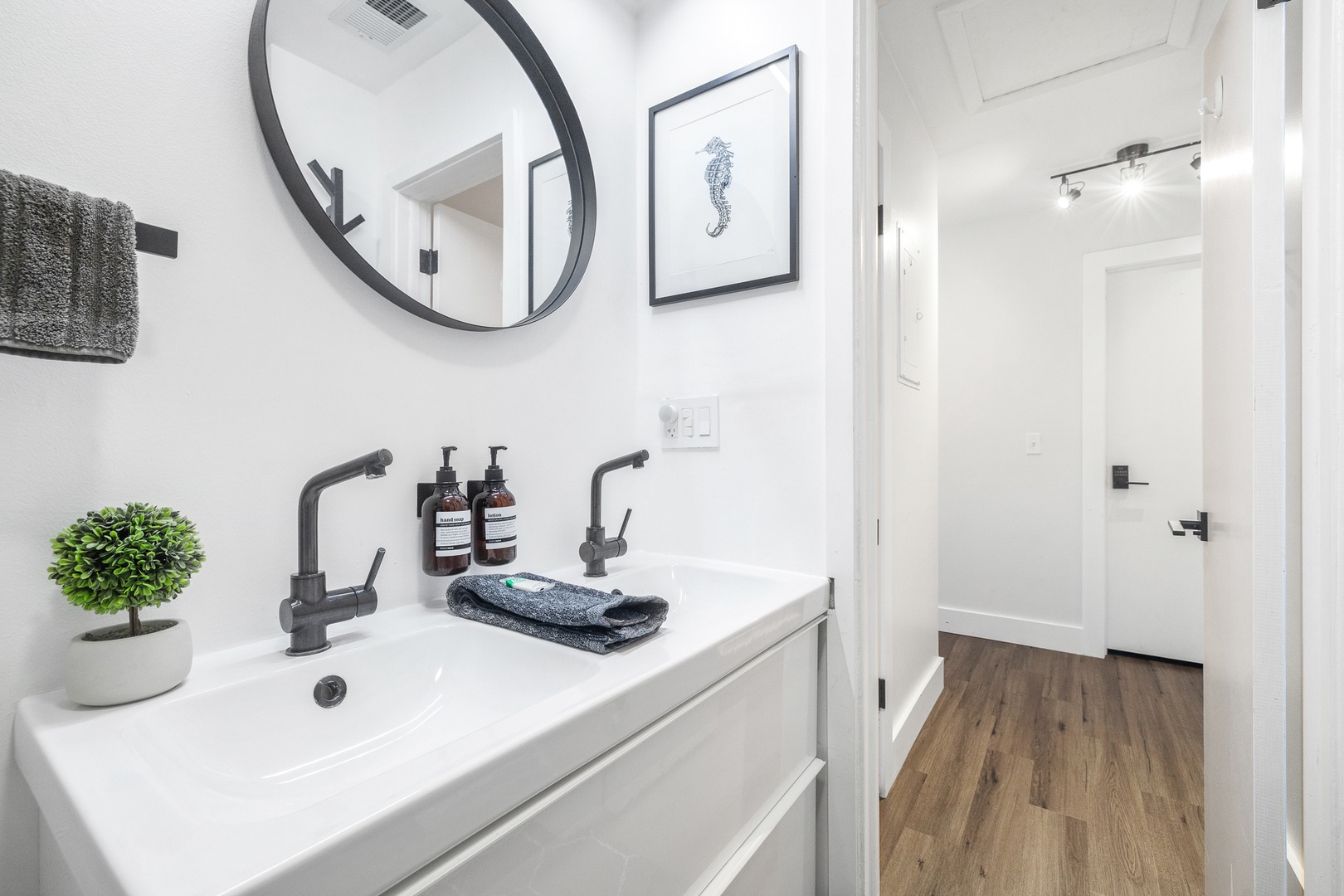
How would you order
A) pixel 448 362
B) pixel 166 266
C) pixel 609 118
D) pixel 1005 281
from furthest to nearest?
pixel 1005 281
pixel 609 118
pixel 448 362
pixel 166 266

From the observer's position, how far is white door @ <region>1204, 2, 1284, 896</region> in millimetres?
875

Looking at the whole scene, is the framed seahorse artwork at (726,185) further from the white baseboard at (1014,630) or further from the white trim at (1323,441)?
the white baseboard at (1014,630)

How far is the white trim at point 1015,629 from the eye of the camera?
283cm

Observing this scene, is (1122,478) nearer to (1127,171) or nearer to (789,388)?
(1127,171)

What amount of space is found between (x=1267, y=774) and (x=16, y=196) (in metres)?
1.71

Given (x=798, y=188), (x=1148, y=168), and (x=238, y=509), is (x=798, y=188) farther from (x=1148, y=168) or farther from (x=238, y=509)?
(x=1148, y=168)

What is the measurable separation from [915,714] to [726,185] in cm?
183

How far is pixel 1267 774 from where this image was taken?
0.88m

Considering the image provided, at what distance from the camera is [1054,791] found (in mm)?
1720

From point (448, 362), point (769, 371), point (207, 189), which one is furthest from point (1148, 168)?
point (207, 189)

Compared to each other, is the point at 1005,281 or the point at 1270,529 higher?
the point at 1005,281

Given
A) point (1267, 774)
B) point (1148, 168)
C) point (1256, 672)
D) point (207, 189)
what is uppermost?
point (1148, 168)

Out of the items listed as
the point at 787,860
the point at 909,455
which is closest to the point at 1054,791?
the point at 909,455

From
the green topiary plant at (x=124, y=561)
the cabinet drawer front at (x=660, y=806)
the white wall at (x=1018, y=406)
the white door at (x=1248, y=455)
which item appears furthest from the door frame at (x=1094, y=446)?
the green topiary plant at (x=124, y=561)
